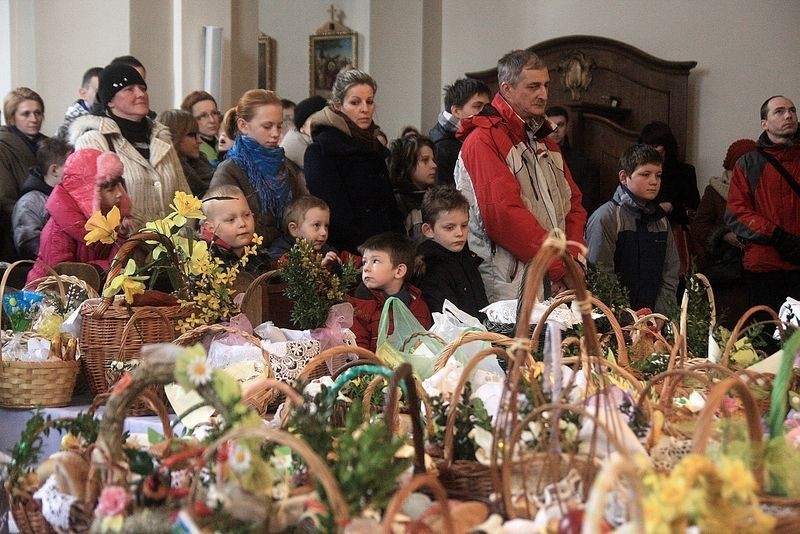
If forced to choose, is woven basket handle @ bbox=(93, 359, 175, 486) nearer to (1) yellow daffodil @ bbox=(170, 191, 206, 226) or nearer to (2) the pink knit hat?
(1) yellow daffodil @ bbox=(170, 191, 206, 226)

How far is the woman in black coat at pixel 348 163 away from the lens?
467cm

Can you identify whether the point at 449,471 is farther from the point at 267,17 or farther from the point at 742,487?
the point at 267,17

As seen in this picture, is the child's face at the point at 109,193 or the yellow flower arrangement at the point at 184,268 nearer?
the yellow flower arrangement at the point at 184,268

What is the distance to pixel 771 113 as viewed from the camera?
5539 mm

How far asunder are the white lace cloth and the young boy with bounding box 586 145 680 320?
138 inches

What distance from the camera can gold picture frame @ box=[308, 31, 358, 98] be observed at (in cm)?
974

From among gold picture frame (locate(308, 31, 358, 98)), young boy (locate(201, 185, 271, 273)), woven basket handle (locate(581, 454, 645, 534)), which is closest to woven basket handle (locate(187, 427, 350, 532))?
woven basket handle (locate(581, 454, 645, 534))

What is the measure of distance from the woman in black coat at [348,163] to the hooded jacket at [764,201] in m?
2.07

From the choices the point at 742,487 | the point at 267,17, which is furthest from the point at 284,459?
the point at 267,17

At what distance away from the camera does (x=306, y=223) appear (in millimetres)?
4293

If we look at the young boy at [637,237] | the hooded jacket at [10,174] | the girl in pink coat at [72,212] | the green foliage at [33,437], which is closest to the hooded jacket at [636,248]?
the young boy at [637,237]

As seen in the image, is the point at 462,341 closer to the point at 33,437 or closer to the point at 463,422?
the point at 463,422

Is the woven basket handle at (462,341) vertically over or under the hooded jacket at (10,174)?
under

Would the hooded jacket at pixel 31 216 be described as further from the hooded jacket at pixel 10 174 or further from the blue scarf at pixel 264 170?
the blue scarf at pixel 264 170
